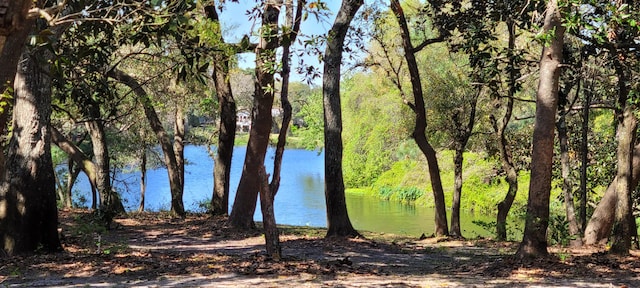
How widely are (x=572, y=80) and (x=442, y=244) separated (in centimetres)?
408

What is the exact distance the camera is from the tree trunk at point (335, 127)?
11320 mm

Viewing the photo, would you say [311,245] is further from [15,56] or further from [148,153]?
[148,153]

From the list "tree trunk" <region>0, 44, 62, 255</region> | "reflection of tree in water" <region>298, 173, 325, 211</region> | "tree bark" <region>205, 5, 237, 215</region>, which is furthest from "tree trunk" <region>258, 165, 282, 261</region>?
"reflection of tree in water" <region>298, 173, 325, 211</region>

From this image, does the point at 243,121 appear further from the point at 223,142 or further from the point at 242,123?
the point at 223,142

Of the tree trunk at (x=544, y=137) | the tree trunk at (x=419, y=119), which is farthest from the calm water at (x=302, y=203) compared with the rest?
the tree trunk at (x=544, y=137)

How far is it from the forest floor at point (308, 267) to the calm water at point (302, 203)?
833 cm

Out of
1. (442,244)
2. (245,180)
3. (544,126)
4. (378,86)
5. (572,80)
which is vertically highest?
(378,86)

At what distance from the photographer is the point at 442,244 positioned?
12719mm

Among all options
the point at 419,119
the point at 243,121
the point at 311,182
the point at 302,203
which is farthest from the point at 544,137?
the point at 311,182

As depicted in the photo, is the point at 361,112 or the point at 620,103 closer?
the point at 620,103

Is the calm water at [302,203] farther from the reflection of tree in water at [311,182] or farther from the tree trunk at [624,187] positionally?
the tree trunk at [624,187]

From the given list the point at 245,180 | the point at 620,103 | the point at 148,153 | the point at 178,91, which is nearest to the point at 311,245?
the point at 245,180

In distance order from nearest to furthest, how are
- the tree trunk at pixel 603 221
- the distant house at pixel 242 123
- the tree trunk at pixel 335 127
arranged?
the tree trunk at pixel 603 221 → the tree trunk at pixel 335 127 → the distant house at pixel 242 123

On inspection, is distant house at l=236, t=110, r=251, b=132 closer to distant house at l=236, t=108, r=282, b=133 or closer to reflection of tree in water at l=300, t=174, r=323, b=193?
distant house at l=236, t=108, r=282, b=133
